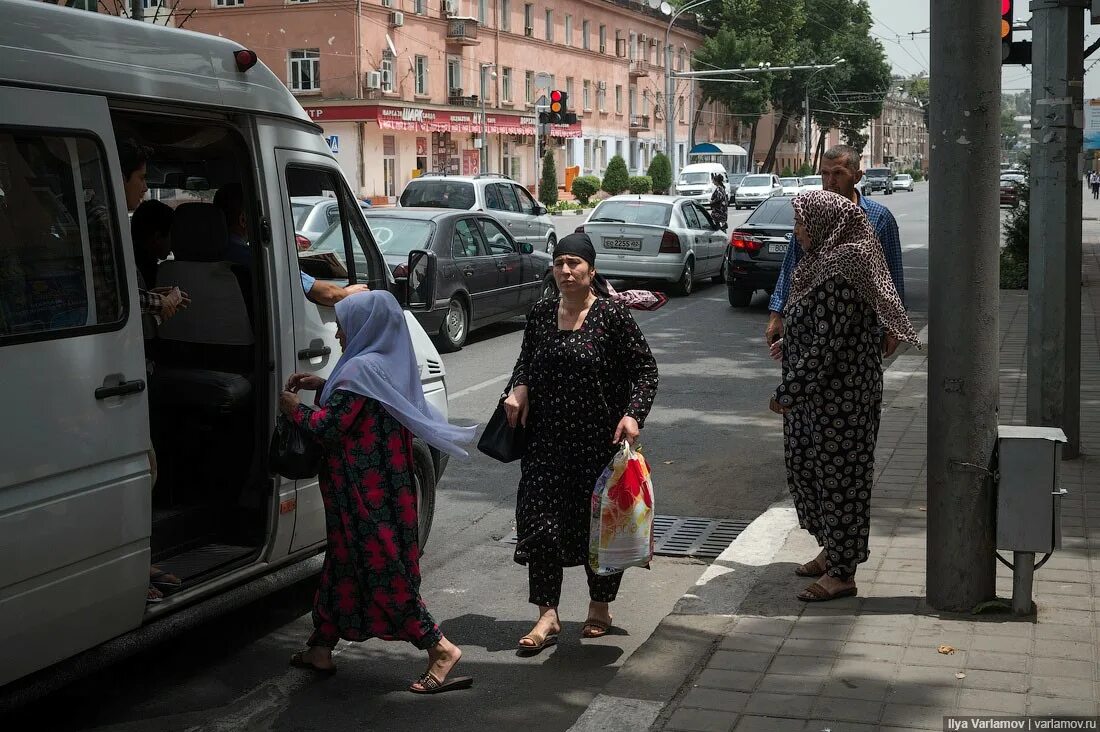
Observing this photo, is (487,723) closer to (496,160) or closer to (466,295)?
(466,295)

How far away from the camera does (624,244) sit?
1942 cm

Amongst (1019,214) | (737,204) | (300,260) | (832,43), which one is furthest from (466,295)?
(832,43)

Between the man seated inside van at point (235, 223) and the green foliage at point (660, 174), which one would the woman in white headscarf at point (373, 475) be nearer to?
the man seated inside van at point (235, 223)

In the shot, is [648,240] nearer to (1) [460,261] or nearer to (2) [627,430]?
(1) [460,261]

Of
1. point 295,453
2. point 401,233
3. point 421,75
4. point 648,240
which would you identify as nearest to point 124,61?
point 295,453

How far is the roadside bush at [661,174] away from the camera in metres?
61.7

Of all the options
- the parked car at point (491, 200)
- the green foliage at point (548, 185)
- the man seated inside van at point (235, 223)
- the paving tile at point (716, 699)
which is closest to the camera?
the paving tile at point (716, 699)

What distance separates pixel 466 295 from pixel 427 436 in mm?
9611

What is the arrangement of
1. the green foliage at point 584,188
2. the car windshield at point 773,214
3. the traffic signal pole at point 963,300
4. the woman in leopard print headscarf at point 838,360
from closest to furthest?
1. the traffic signal pole at point 963,300
2. the woman in leopard print headscarf at point 838,360
3. the car windshield at point 773,214
4. the green foliage at point 584,188

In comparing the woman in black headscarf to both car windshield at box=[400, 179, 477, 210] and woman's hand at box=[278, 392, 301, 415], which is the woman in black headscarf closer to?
woman's hand at box=[278, 392, 301, 415]

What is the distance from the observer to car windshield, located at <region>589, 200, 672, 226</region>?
19.6 meters

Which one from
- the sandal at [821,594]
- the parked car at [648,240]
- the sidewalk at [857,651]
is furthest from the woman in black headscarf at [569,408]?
the parked car at [648,240]

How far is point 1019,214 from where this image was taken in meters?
21.6

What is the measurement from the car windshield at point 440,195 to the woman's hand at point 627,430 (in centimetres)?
1638
